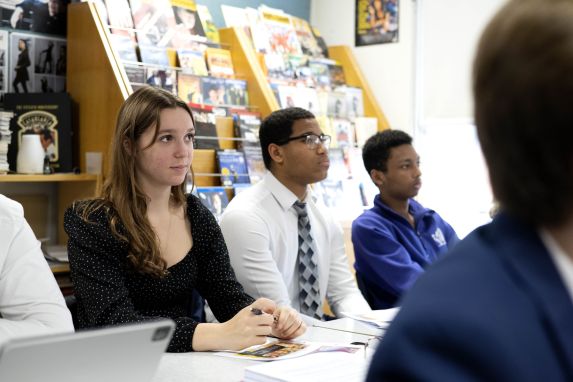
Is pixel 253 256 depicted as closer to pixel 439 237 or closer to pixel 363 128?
pixel 439 237

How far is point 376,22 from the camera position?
5305 millimetres

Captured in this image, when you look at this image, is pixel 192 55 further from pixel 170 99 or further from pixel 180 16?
pixel 170 99

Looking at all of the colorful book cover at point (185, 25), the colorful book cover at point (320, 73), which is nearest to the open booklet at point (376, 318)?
the colorful book cover at point (185, 25)

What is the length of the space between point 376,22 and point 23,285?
3.99 metres

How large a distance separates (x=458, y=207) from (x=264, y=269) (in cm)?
282

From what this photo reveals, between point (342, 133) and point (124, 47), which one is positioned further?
point (342, 133)

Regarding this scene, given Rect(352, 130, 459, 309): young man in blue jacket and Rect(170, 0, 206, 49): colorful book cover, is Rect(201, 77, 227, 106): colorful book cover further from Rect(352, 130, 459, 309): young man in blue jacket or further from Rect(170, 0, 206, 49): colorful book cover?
Rect(352, 130, 459, 309): young man in blue jacket

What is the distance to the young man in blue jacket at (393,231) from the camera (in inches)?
116

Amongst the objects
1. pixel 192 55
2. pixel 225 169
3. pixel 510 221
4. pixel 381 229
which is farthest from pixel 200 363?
pixel 192 55

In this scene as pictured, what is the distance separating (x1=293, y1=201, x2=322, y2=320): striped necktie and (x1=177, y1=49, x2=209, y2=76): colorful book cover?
62.9 inches

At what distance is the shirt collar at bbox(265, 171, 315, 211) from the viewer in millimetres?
2760

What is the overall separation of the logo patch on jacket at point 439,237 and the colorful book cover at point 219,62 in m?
1.68

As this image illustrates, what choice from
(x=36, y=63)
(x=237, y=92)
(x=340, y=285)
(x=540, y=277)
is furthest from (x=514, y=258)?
(x=237, y=92)

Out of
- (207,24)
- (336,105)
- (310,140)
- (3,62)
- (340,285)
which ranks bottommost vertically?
(340,285)
